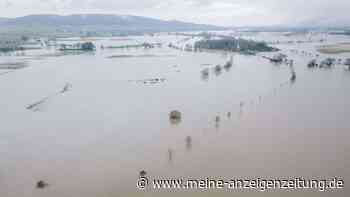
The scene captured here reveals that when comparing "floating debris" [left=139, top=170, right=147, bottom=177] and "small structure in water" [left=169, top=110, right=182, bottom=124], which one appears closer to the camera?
"floating debris" [left=139, top=170, right=147, bottom=177]

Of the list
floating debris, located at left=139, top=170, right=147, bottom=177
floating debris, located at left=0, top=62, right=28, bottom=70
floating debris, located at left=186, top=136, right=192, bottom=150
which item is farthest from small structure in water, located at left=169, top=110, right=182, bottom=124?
floating debris, located at left=0, top=62, right=28, bottom=70

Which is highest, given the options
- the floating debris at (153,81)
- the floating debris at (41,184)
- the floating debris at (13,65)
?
the floating debris at (13,65)

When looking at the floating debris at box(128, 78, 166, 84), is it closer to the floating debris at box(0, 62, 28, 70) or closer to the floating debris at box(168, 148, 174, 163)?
the floating debris at box(168, 148, 174, 163)

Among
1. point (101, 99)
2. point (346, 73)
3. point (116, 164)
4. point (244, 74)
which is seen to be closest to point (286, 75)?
point (244, 74)

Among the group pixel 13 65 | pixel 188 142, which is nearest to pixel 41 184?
pixel 188 142

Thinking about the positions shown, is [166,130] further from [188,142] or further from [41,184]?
[41,184]

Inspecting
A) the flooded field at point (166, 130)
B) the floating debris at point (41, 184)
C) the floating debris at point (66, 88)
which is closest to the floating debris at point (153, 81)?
the flooded field at point (166, 130)

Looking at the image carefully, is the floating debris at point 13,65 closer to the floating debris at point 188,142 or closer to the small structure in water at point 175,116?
the small structure in water at point 175,116

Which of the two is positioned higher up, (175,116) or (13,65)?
(13,65)
